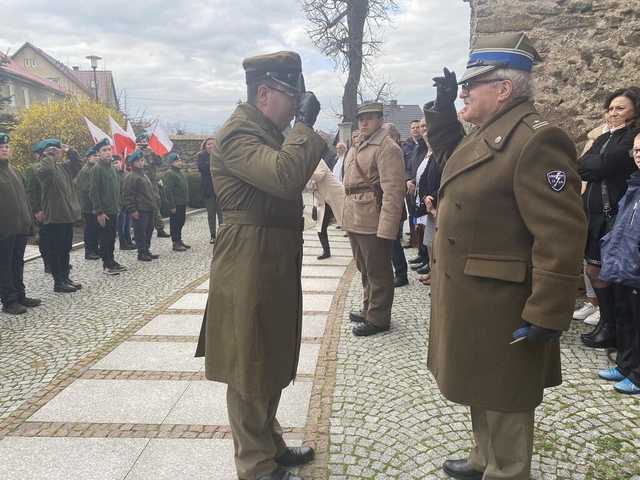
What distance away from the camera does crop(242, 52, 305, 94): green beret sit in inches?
84.0

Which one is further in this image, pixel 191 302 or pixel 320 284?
pixel 320 284

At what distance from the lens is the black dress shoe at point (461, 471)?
2.41 m

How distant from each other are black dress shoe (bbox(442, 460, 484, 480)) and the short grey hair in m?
1.76

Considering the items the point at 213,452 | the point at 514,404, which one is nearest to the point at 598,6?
the point at 514,404

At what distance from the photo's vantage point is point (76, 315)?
527 cm

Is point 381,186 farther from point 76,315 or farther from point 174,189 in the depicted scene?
point 174,189

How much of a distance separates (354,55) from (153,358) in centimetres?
1518

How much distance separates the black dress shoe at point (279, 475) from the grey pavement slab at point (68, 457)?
766mm

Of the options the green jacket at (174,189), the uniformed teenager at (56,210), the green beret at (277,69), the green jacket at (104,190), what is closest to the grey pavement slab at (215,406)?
the green beret at (277,69)

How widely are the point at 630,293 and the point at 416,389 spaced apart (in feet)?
5.58

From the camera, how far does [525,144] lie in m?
1.85

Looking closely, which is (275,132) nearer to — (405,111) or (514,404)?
(514,404)

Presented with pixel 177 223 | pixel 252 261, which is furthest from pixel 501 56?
pixel 177 223

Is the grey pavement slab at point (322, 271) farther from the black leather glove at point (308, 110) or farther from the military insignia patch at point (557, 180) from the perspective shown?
the military insignia patch at point (557, 180)
